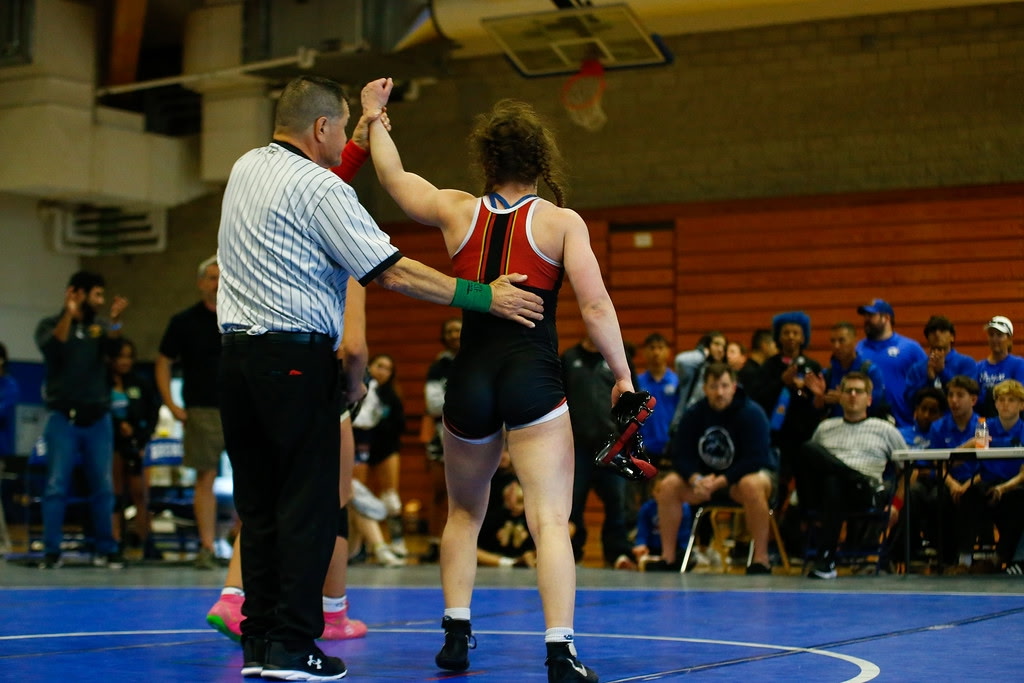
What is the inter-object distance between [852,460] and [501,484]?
2.88m

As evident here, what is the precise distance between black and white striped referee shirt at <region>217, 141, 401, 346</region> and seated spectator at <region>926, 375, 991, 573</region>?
19.2ft

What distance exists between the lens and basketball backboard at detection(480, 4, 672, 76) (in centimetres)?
1138

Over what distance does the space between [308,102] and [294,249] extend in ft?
1.64

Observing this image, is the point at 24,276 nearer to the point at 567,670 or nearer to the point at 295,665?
the point at 295,665

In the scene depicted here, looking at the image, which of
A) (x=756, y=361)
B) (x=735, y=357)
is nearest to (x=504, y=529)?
(x=735, y=357)

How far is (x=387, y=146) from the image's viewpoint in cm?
438

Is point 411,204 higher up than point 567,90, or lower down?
lower down

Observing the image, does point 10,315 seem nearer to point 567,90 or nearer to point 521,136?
point 567,90

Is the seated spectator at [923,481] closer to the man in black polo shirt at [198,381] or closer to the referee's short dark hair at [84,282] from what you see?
the man in black polo shirt at [198,381]

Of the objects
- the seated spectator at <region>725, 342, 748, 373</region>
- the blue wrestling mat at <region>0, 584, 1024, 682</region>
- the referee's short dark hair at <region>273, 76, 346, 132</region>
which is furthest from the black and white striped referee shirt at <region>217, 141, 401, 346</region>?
the seated spectator at <region>725, 342, 748, 373</region>

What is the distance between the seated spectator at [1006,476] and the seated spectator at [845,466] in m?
0.62

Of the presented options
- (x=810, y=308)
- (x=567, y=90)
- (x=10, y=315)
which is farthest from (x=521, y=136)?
(x=10, y=315)

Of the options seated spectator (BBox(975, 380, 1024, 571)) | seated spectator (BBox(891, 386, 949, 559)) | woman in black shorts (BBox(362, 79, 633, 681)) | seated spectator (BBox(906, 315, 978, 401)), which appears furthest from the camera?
seated spectator (BBox(906, 315, 978, 401))

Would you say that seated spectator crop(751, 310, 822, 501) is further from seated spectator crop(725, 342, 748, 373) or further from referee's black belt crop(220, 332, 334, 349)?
referee's black belt crop(220, 332, 334, 349)
